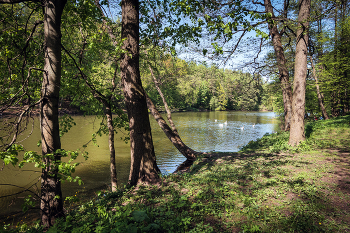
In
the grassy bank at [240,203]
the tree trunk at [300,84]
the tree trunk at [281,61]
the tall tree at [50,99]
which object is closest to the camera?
the grassy bank at [240,203]

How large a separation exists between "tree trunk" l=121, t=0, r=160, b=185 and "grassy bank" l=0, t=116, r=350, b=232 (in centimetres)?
51

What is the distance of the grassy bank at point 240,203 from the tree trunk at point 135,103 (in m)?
0.51

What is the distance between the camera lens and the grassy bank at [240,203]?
3.02 m

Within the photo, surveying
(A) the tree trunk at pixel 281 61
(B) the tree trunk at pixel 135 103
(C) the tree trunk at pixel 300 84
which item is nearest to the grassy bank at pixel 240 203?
(B) the tree trunk at pixel 135 103

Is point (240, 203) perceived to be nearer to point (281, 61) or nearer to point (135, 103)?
point (135, 103)

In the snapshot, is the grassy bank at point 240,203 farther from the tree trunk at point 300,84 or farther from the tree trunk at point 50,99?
the tree trunk at point 300,84

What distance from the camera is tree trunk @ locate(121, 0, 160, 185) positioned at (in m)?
5.07

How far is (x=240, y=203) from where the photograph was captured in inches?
148

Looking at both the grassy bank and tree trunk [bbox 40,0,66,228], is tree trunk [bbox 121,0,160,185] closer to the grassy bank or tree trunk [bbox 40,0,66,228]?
the grassy bank

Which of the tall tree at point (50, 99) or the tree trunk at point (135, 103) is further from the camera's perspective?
the tree trunk at point (135, 103)

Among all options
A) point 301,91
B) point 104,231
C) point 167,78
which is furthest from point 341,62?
point 104,231

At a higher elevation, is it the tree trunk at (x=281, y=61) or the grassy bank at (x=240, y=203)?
the tree trunk at (x=281, y=61)

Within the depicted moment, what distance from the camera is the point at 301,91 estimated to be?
26.1 feet

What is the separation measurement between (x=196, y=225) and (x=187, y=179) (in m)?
2.33
